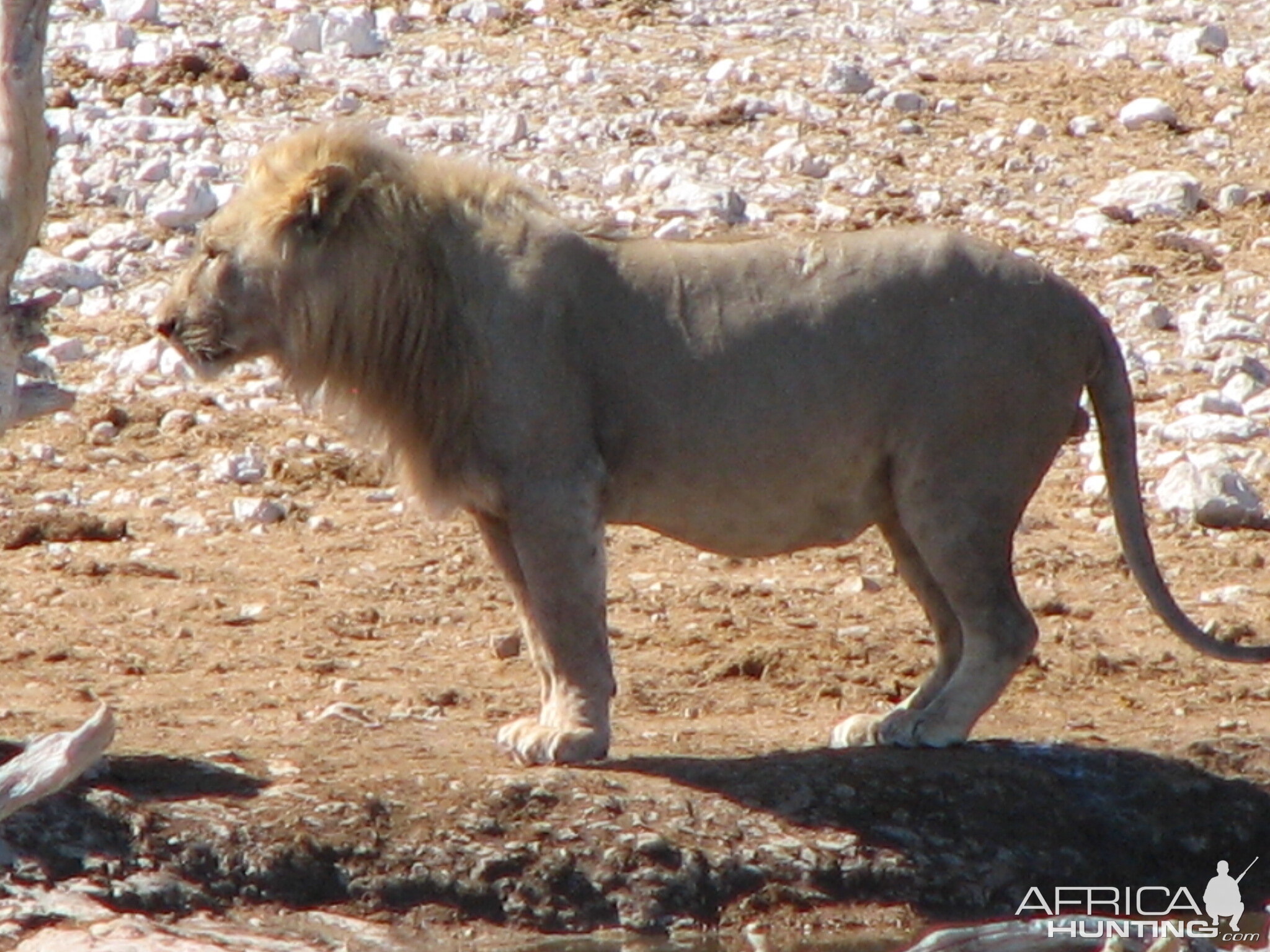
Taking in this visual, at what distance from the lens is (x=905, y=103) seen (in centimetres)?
1239

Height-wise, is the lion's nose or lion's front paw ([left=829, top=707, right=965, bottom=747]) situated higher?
the lion's nose

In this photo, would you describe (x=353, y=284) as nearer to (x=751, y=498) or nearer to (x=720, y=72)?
(x=751, y=498)

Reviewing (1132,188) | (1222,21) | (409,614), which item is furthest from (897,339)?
(1222,21)

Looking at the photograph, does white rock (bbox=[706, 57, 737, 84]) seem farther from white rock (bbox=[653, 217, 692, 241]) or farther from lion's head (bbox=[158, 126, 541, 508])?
lion's head (bbox=[158, 126, 541, 508])

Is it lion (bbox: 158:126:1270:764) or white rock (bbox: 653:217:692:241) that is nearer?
lion (bbox: 158:126:1270:764)

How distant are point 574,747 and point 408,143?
18.9 ft

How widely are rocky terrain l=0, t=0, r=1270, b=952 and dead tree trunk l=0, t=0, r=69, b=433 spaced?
112 centimetres

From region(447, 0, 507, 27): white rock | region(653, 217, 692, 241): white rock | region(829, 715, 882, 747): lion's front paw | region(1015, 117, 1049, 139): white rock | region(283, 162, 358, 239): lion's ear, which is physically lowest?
region(829, 715, 882, 747): lion's front paw

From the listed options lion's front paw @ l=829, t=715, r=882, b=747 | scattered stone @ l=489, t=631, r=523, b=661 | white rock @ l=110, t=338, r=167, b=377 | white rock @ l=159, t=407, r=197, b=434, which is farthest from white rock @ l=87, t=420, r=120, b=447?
lion's front paw @ l=829, t=715, r=882, b=747

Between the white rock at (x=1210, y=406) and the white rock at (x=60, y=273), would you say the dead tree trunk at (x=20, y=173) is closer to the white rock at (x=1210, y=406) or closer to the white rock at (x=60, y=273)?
the white rock at (x=60, y=273)

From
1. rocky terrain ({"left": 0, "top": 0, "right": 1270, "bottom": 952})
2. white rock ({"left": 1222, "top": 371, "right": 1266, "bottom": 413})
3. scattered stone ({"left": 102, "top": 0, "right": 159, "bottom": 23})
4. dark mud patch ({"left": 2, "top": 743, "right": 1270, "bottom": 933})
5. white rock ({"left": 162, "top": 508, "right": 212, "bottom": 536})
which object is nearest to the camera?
dark mud patch ({"left": 2, "top": 743, "right": 1270, "bottom": 933})

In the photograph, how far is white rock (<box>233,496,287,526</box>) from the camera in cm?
930

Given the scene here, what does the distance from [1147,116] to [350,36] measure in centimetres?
373

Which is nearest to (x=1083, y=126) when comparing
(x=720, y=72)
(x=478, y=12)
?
(x=720, y=72)
